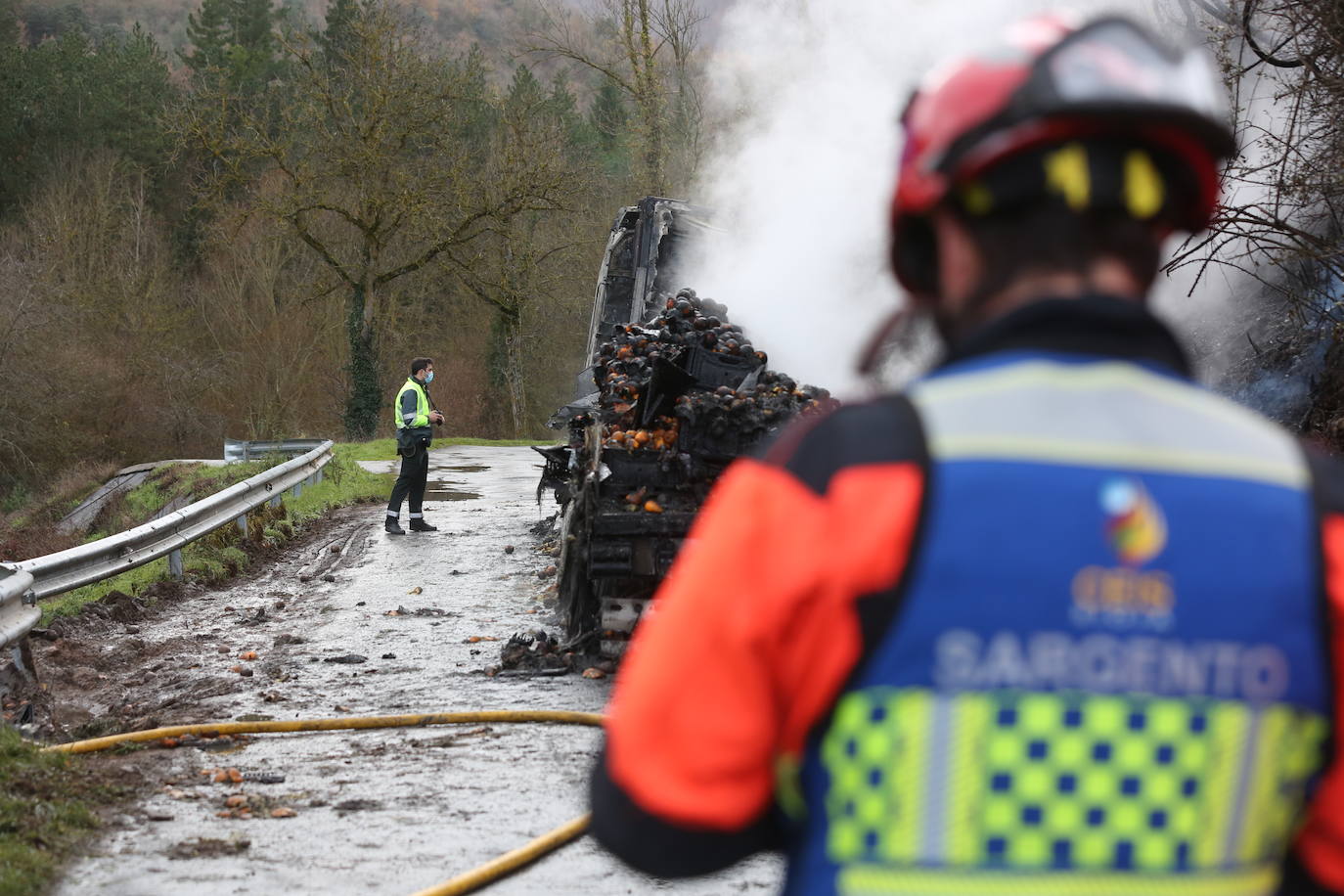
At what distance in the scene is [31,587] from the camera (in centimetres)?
721

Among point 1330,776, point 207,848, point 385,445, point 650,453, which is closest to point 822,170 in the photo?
point 650,453

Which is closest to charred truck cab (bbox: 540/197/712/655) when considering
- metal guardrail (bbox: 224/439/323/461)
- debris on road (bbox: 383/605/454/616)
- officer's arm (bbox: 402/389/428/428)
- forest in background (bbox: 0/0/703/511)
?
debris on road (bbox: 383/605/454/616)

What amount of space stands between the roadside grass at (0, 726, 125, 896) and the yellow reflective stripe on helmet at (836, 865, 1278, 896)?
391cm

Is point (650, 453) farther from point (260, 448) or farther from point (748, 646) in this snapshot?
point (260, 448)

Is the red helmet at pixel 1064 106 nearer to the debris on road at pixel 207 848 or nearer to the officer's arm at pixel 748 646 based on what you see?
the officer's arm at pixel 748 646

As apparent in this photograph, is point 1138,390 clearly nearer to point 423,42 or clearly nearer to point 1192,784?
point 1192,784

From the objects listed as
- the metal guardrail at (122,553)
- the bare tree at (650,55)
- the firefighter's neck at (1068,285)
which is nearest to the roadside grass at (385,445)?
the bare tree at (650,55)

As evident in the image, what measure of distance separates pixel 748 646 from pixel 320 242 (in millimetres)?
37479

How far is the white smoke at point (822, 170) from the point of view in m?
12.8

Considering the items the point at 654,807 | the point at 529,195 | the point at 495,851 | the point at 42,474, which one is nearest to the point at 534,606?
the point at 495,851

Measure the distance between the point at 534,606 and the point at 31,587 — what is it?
150 inches

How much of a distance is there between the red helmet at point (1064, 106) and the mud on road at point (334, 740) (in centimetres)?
359

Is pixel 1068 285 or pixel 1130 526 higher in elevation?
pixel 1068 285

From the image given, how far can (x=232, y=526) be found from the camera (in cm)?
1383
